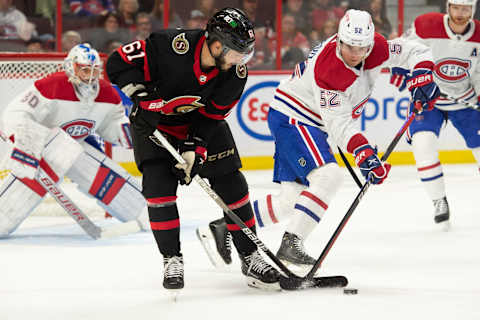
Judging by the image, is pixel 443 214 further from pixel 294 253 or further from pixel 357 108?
pixel 294 253

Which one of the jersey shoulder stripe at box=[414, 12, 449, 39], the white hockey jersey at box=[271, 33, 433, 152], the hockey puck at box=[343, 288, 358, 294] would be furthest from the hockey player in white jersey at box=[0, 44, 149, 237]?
the hockey puck at box=[343, 288, 358, 294]

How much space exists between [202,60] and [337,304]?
0.86 m

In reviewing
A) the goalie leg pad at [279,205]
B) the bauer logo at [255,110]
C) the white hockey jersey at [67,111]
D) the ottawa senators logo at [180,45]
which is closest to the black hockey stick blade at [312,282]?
the goalie leg pad at [279,205]

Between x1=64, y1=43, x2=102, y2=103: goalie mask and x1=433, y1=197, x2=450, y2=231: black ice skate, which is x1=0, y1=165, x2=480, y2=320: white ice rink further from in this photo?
x1=64, y1=43, x2=102, y2=103: goalie mask

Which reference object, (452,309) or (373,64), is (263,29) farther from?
(452,309)

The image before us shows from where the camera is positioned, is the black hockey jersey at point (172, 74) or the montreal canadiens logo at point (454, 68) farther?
the montreal canadiens logo at point (454, 68)

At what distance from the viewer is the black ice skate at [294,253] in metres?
3.09

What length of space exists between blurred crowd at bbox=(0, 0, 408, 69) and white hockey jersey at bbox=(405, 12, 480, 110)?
8.70 ft

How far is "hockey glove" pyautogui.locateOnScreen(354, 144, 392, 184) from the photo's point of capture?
Result: 9.55 feet

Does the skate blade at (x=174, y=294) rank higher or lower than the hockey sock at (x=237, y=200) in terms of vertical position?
lower

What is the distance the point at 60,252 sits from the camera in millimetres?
3746

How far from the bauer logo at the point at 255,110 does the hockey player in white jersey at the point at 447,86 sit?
2.29m

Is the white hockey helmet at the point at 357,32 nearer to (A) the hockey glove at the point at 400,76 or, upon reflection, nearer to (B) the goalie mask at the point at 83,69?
(A) the hockey glove at the point at 400,76

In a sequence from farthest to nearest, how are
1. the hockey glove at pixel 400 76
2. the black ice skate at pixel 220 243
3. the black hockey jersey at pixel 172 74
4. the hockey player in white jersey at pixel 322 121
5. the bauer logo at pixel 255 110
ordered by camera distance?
1. the bauer logo at pixel 255 110
2. the hockey glove at pixel 400 76
3. the black ice skate at pixel 220 243
4. the hockey player in white jersey at pixel 322 121
5. the black hockey jersey at pixel 172 74
